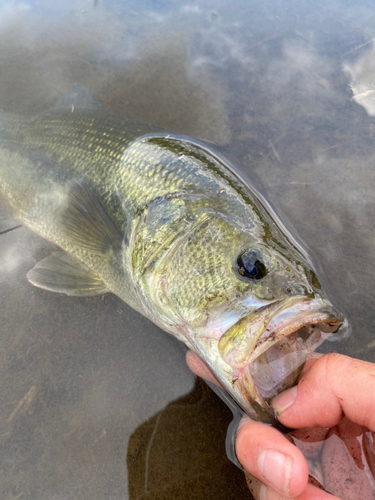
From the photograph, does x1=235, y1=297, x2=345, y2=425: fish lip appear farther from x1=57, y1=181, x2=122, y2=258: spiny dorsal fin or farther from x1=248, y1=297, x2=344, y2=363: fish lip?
x1=57, y1=181, x2=122, y2=258: spiny dorsal fin

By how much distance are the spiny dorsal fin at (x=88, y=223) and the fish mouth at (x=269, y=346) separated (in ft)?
4.08

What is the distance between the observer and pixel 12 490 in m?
1.85

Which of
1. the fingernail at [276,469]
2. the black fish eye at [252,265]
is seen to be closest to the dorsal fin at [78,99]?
the black fish eye at [252,265]

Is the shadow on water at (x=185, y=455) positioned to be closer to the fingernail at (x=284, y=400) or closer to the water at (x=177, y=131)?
the water at (x=177, y=131)

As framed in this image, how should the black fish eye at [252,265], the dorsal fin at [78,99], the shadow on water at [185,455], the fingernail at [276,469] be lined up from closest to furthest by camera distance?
the fingernail at [276,469] → the black fish eye at [252,265] → the shadow on water at [185,455] → the dorsal fin at [78,99]

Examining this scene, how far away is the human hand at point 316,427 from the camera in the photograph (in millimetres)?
1252

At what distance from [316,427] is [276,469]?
1.76 ft

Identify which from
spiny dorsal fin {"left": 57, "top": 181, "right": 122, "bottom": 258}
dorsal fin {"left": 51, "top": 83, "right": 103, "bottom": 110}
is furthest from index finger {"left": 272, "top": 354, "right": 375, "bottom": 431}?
dorsal fin {"left": 51, "top": 83, "right": 103, "bottom": 110}

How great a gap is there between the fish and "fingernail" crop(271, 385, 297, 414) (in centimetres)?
4

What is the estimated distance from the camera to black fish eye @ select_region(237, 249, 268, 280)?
1562 mm

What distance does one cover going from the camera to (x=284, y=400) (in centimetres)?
149

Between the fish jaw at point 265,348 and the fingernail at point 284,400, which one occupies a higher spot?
the fish jaw at point 265,348

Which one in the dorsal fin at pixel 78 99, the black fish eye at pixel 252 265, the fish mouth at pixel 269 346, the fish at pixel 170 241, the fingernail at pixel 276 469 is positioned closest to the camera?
the fingernail at pixel 276 469

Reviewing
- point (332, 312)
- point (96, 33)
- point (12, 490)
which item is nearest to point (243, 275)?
point (332, 312)
